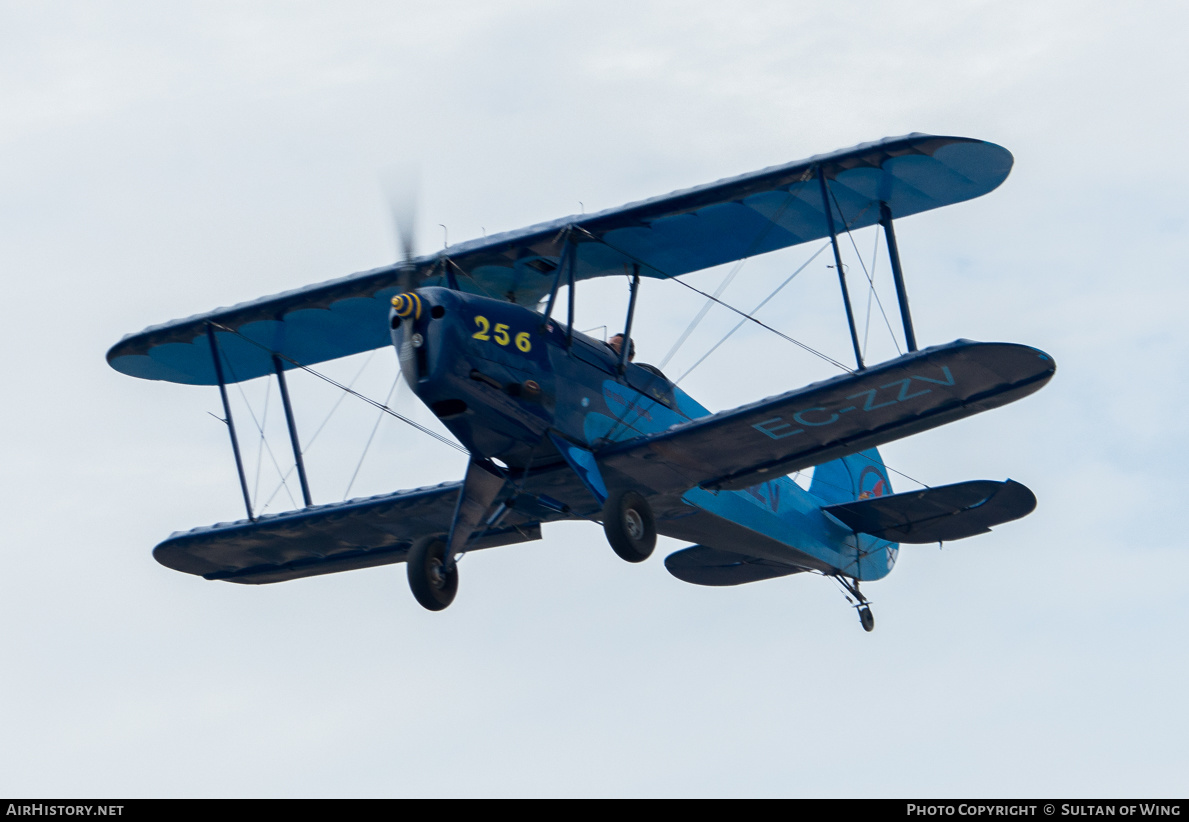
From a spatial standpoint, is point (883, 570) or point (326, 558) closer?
point (326, 558)

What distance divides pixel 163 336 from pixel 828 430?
702cm

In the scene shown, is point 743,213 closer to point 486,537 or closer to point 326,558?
point 486,537

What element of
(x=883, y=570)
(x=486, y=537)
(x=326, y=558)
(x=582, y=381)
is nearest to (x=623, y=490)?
(x=582, y=381)

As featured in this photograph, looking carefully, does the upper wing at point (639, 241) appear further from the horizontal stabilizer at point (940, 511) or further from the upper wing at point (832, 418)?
the horizontal stabilizer at point (940, 511)

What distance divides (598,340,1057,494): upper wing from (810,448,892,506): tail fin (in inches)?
139

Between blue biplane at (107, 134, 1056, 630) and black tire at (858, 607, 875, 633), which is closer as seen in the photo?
blue biplane at (107, 134, 1056, 630)

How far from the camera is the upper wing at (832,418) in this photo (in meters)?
13.7

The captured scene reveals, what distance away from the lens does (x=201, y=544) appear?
57.6ft

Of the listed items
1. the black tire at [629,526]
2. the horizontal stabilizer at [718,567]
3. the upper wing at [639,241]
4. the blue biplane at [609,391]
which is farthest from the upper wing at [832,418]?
the horizontal stabilizer at [718,567]

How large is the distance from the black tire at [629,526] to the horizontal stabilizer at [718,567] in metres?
3.90

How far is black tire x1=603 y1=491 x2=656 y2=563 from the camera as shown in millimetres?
14023

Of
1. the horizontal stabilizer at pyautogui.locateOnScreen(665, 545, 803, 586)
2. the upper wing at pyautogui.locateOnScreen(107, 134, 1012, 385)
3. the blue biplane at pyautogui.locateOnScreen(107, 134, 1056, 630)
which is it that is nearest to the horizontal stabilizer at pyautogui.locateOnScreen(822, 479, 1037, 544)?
the blue biplane at pyautogui.locateOnScreen(107, 134, 1056, 630)

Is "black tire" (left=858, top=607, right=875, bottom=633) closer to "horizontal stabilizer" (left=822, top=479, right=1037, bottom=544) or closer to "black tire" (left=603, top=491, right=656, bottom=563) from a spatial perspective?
"horizontal stabilizer" (left=822, top=479, right=1037, bottom=544)
